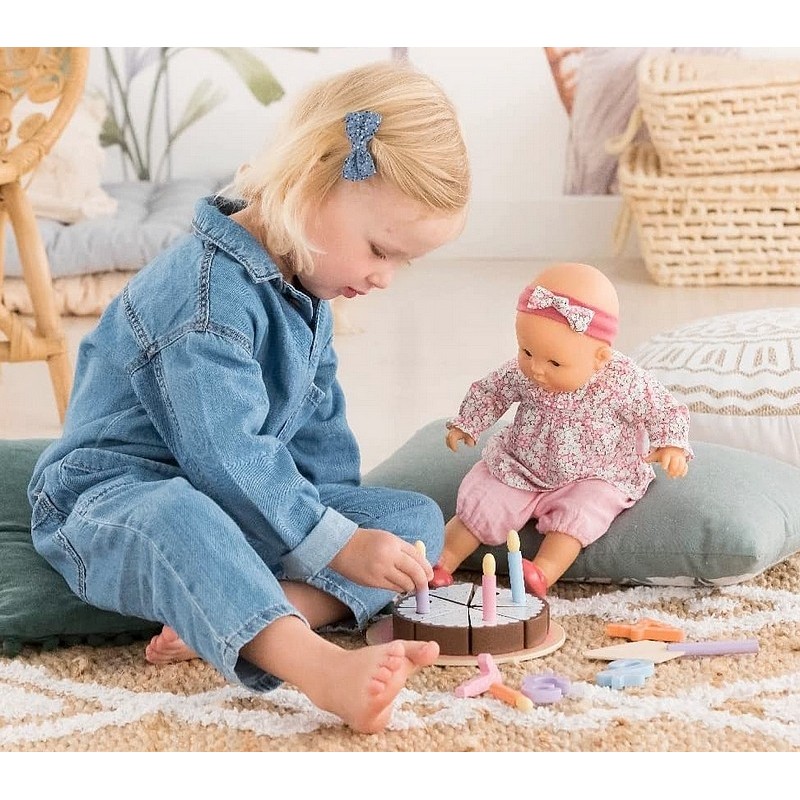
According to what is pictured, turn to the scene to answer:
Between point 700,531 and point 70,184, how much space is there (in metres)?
2.43

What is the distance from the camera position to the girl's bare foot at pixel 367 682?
1.04 meters

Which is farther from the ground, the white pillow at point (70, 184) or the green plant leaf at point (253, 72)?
the green plant leaf at point (253, 72)

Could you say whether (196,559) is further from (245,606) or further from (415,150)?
(415,150)

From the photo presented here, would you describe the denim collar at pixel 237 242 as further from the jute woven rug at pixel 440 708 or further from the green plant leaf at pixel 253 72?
the green plant leaf at pixel 253 72

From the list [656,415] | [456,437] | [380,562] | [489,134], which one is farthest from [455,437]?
[489,134]

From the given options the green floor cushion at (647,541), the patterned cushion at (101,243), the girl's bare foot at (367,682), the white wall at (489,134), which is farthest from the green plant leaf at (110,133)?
the girl's bare foot at (367,682)

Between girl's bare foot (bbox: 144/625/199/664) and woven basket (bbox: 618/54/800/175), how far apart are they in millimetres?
2497

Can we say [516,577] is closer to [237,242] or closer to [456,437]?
[456,437]

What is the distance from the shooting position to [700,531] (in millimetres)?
1415

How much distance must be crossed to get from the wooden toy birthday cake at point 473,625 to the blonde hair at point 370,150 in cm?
35

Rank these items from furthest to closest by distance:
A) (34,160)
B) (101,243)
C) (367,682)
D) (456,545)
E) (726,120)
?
(726,120), (101,243), (34,160), (456,545), (367,682)

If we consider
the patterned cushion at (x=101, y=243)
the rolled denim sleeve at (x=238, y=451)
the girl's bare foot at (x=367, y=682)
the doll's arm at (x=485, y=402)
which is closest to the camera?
the girl's bare foot at (x=367, y=682)

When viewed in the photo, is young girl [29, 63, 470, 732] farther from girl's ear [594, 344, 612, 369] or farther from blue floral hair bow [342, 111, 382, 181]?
girl's ear [594, 344, 612, 369]
